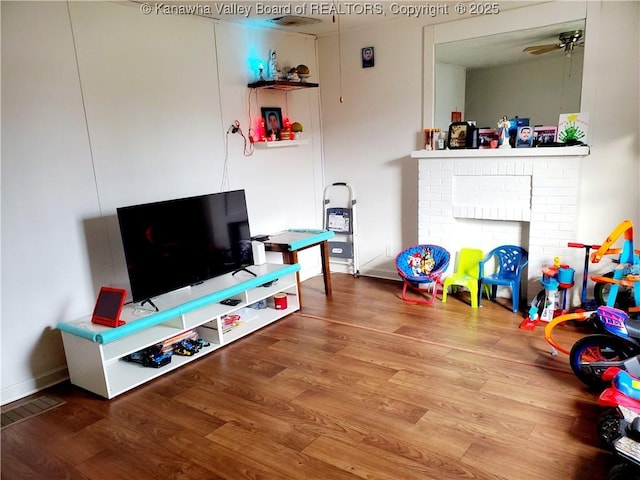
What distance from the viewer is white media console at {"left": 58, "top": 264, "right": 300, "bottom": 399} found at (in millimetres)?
2834

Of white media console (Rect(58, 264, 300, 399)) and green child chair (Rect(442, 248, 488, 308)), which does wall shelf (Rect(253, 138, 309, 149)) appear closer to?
white media console (Rect(58, 264, 300, 399))

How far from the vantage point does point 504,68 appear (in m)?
3.97

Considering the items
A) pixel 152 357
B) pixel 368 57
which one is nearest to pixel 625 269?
pixel 368 57

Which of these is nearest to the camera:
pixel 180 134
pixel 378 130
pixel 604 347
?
pixel 604 347

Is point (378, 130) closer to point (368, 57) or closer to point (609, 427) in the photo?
point (368, 57)

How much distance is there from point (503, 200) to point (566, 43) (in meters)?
1.26

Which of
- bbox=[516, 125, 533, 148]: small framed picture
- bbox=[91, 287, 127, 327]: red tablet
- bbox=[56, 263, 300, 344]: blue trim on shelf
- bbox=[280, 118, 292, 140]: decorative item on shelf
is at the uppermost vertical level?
bbox=[280, 118, 292, 140]: decorative item on shelf

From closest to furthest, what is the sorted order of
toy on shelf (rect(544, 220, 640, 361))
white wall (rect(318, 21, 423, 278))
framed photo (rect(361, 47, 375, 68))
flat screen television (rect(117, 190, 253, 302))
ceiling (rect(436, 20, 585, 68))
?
1. flat screen television (rect(117, 190, 253, 302))
2. toy on shelf (rect(544, 220, 640, 361))
3. ceiling (rect(436, 20, 585, 68))
4. white wall (rect(318, 21, 423, 278))
5. framed photo (rect(361, 47, 375, 68))

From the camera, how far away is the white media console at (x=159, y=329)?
283cm

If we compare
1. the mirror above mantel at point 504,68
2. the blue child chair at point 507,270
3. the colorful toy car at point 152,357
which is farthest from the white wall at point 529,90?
the colorful toy car at point 152,357

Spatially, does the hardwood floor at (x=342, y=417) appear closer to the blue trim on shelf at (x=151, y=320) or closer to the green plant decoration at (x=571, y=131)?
the blue trim on shelf at (x=151, y=320)

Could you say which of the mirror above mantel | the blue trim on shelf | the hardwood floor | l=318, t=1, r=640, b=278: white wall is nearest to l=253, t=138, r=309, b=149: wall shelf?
l=318, t=1, r=640, b=278: white wall

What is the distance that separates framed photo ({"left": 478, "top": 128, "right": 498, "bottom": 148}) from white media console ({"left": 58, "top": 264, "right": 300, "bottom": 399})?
1.90 metres

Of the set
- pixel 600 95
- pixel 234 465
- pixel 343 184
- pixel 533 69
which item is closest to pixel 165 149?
pixel 343 184
